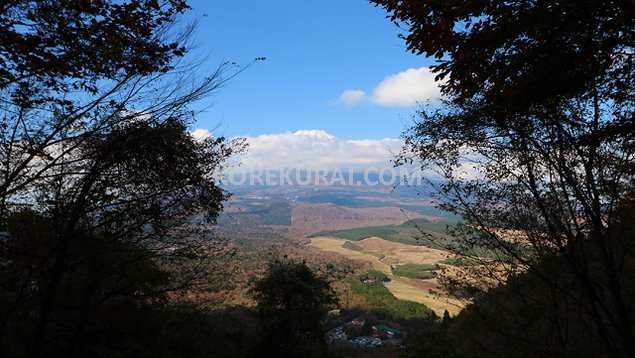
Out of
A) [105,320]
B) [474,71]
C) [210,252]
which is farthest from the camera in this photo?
[105,320]

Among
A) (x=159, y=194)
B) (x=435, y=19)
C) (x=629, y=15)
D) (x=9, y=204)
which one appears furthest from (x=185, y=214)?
(x=629, y=15)

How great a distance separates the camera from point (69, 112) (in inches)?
212

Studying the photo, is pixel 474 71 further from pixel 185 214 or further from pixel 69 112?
pixel 185 214

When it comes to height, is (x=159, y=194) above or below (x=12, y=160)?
below

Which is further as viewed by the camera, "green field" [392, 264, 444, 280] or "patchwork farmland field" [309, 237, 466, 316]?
"green field" [392, 264, 444, 280]

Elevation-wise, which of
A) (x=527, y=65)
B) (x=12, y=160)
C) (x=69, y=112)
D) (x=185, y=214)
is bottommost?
(x=185, y=214)

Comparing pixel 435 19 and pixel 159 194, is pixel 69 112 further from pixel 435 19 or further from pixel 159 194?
pixel 435 19

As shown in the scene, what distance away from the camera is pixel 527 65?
4.27 meters

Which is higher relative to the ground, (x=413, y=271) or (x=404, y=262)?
(x=413, y=271)

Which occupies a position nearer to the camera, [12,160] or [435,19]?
[435,19]

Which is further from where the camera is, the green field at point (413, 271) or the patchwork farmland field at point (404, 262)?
the green field at point (413, 271)

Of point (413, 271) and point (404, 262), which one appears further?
point (404, 262)

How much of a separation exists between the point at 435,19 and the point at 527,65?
132 centimetres

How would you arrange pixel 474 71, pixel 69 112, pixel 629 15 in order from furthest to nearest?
pixel 69 112 < pixel 474 71 < pixel 629 15
